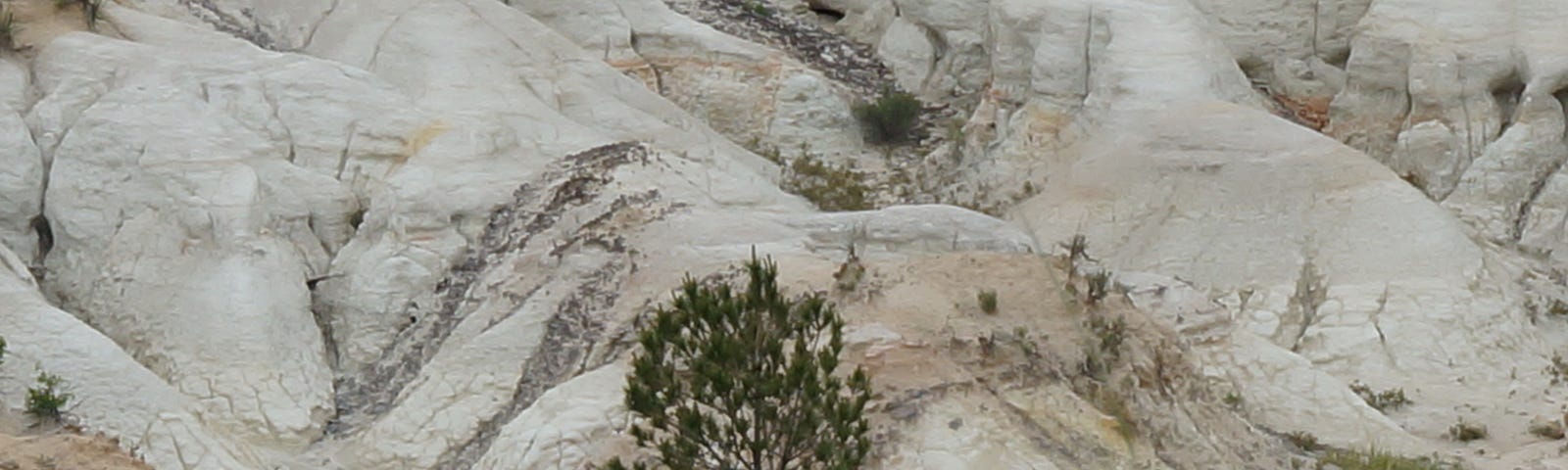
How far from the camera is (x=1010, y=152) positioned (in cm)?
2641

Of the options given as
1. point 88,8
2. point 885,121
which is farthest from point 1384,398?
point 88,8

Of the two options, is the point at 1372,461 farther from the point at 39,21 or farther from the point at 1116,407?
the point at 39,21

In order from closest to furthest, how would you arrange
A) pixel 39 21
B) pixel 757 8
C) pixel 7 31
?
pixel 7 31 → pixel 39 21 → pixel 757 8

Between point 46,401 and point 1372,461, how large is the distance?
10491 mm

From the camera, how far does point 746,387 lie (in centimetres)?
1328

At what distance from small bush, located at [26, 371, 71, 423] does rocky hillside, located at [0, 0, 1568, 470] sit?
19 cm

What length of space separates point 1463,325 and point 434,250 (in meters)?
10.2

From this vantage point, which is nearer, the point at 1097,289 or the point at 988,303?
the point at 988,303

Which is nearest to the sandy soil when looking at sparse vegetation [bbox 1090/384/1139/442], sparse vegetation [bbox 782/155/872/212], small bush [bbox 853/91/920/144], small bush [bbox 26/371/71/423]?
small bush [bbox 26/371/71/423]

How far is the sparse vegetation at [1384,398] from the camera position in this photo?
20672mm

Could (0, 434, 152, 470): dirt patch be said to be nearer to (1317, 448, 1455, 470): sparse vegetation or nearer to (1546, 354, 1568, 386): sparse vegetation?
(1317, 448, 1455, 470): sparse vegetation

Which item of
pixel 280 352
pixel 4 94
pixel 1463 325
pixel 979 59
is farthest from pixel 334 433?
pixel 979 59

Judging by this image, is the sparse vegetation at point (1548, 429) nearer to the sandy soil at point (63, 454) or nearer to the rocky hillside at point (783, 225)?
the rocky hillside at point (783, 225)

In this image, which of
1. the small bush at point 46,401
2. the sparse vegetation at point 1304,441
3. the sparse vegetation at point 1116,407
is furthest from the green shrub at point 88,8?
the sparse vegetation at point 1304,441
